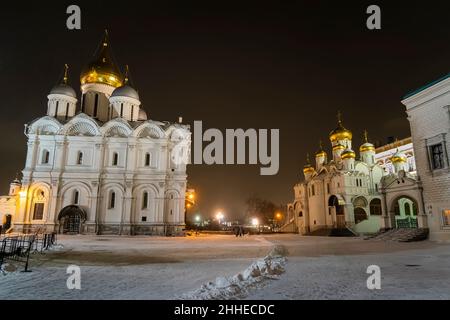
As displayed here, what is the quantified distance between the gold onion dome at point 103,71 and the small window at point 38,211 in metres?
18.1

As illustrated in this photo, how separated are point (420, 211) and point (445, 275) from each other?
17861 millimetres

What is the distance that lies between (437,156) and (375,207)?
17588 mm

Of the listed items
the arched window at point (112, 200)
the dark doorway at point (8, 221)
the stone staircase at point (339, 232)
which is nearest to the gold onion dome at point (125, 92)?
the arched window at point (112, 200)

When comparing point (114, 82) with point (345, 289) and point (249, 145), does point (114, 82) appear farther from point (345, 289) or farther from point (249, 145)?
point (345, 289)

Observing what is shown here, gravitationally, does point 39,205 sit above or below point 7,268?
above

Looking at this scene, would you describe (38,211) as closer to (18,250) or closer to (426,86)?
(18,250)

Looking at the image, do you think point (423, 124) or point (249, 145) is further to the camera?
point (249, 145)

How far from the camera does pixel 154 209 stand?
118 ft

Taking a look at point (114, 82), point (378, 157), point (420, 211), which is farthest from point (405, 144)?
point (114, 82)

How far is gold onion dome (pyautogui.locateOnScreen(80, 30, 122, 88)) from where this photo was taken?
141 ft

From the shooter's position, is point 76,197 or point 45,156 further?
point 45,156

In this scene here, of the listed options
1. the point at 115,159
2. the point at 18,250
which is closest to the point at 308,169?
the point at 115,159

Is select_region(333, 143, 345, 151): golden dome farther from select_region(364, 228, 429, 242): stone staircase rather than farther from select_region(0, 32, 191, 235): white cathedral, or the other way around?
select_region(0, 32, 191, 235): white cathedral

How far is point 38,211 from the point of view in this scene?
3450 cm
